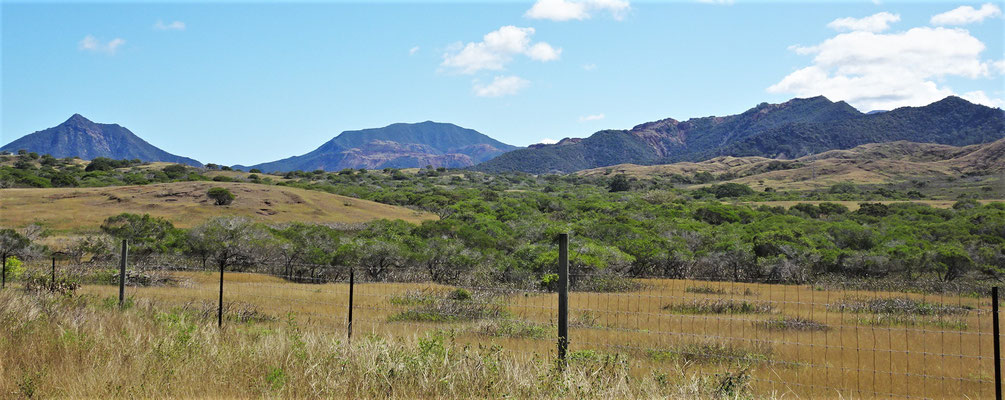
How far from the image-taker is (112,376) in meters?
5.99

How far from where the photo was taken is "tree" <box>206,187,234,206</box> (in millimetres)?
48688

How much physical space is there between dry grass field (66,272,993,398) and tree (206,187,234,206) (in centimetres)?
3163

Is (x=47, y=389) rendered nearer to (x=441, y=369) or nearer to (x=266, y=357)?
(x=266, y=357)

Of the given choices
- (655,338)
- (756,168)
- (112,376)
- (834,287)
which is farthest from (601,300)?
(756,168)

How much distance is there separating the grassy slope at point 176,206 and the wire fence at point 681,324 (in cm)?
2483

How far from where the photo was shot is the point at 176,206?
46.3 metres

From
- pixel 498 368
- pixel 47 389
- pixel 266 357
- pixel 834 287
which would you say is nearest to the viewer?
pixel 47 389

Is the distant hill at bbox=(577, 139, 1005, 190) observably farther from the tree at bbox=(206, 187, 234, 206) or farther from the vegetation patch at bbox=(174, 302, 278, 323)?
the vegetation patch at bbox=(174, 302, 278, 323)

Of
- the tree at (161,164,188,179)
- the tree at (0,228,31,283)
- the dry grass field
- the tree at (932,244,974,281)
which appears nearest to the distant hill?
the tree at (932,244,974,281)

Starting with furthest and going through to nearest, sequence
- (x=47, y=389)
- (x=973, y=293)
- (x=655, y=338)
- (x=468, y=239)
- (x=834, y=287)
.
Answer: (x=468, y=239), (x=834, y=287), (x=973, y=293), (x=655, y=338), (x=47, y=389)

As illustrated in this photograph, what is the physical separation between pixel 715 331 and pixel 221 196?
4575cm

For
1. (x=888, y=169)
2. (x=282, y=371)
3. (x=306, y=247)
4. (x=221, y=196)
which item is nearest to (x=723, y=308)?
(x=282, y=371)

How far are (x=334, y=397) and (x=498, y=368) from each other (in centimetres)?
168

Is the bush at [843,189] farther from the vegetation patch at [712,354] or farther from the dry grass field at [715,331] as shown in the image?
the vegetation patch at [712,354]
